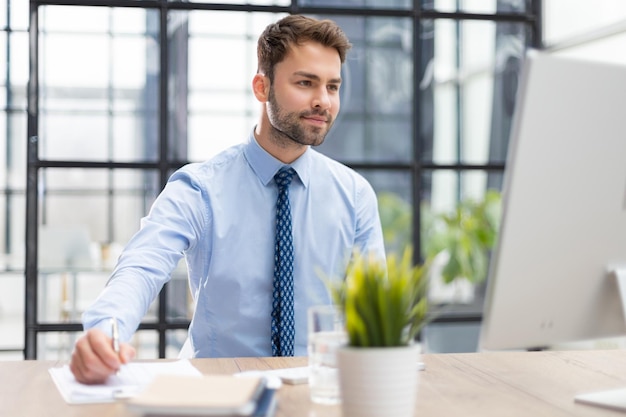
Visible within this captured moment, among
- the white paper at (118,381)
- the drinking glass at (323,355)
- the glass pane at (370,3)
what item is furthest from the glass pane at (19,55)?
the drinking glass at (323,355)

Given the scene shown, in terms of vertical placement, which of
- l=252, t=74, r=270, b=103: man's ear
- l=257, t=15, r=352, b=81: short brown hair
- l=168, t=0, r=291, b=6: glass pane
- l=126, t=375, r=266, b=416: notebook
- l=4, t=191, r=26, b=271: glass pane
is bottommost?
l=4, t=191, r=26, b=271: glass pane

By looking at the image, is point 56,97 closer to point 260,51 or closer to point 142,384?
point 260,51

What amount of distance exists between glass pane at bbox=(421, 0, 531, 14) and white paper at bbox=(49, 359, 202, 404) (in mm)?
2028

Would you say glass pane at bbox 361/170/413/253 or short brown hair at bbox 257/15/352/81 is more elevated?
short brown hair at bbox 257/15/352/81

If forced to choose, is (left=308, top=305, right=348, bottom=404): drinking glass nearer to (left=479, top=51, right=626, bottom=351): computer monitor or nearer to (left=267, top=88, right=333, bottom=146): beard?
(left=479, top=51, right=626, bottom=351): computer monitor

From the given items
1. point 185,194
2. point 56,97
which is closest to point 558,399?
point 185,194

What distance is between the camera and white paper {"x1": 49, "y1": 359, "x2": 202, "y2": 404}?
1342 mm

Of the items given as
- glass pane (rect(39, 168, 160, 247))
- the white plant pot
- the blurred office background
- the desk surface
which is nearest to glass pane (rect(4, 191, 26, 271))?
the blurred office background

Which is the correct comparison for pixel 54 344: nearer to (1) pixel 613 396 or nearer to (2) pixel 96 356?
(2) pixel 96 356

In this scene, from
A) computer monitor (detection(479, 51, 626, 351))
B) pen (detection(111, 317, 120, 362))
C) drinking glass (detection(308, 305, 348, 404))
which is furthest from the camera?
pen (detection(111, 317, 120, 362))

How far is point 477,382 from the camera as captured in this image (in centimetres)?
150

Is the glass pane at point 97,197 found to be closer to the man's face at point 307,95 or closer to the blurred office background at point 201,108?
the blurred office background at point 201,108

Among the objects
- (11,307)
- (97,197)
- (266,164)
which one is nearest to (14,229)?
(11,307)

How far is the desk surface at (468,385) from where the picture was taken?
128cm
